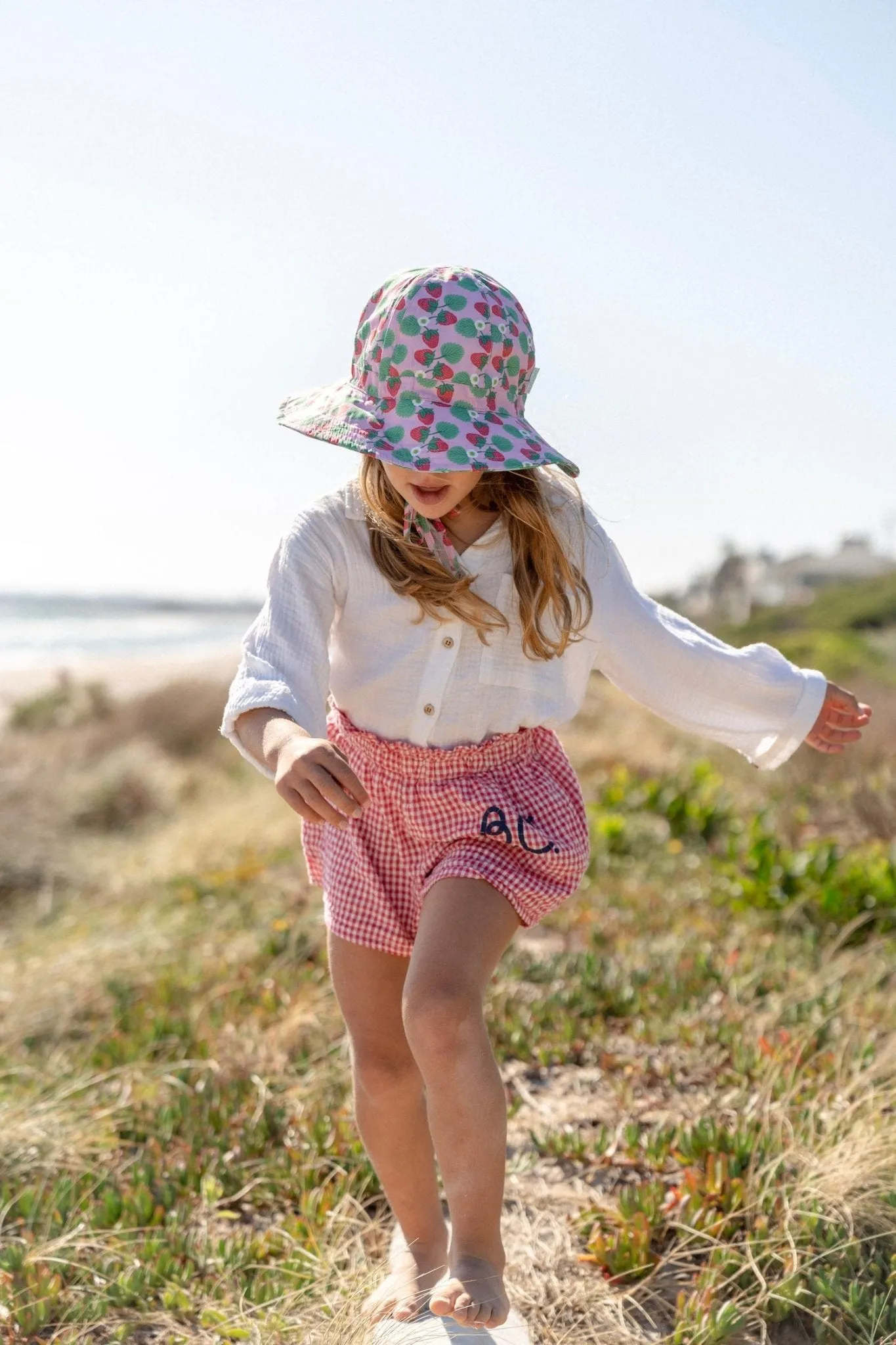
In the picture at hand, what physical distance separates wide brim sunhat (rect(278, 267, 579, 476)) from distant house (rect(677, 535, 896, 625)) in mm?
23743

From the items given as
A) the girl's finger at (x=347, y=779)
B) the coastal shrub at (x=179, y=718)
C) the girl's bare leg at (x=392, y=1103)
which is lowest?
the coastal shrub at (x=179, y=718)

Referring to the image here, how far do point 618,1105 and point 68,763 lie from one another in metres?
6.81

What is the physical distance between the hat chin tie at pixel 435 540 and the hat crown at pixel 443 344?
9.0 inches

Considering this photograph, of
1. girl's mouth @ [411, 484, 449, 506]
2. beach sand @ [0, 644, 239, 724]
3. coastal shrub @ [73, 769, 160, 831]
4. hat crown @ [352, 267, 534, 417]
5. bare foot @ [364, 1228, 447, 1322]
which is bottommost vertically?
beach sand @ [0, 644, 239, 724]

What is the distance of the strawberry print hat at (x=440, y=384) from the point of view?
2.21 meters

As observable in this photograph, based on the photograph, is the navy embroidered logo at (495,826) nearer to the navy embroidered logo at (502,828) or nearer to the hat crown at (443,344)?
the navy embroidered logo at (502,828)

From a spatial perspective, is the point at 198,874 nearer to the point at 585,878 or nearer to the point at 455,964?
the point at 585,878

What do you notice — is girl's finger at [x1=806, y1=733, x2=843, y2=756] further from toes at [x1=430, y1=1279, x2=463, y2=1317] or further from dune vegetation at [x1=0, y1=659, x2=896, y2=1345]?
toes at [x1=430, y1=1279, x2=463, y2=1317]

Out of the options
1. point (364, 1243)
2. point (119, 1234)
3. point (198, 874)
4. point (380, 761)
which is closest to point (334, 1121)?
point (364, 1243)

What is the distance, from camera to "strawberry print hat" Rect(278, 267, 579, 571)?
2.21m

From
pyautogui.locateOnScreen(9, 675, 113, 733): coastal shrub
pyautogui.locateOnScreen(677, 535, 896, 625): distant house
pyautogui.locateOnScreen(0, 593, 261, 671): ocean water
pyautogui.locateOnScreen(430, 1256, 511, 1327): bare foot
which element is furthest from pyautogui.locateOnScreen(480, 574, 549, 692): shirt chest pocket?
pyautogui.locateOnScreen(677, 535, 896, 625): distant house

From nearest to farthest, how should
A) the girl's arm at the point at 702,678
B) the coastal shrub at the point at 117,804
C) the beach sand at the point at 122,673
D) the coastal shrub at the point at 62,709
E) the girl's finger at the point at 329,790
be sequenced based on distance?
the girl's finger at the point at 329,790, the girl's arm at the point at 702,678, the coastal shrub at the point at 117,804, the coastal shrub at the point at 62,709, the beach sand at the point at 122,673

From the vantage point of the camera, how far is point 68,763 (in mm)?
9211

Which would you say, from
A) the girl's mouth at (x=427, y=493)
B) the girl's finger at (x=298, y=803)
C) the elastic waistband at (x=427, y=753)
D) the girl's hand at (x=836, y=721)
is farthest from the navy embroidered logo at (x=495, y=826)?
the girl's hand at (x=836, y=721)
